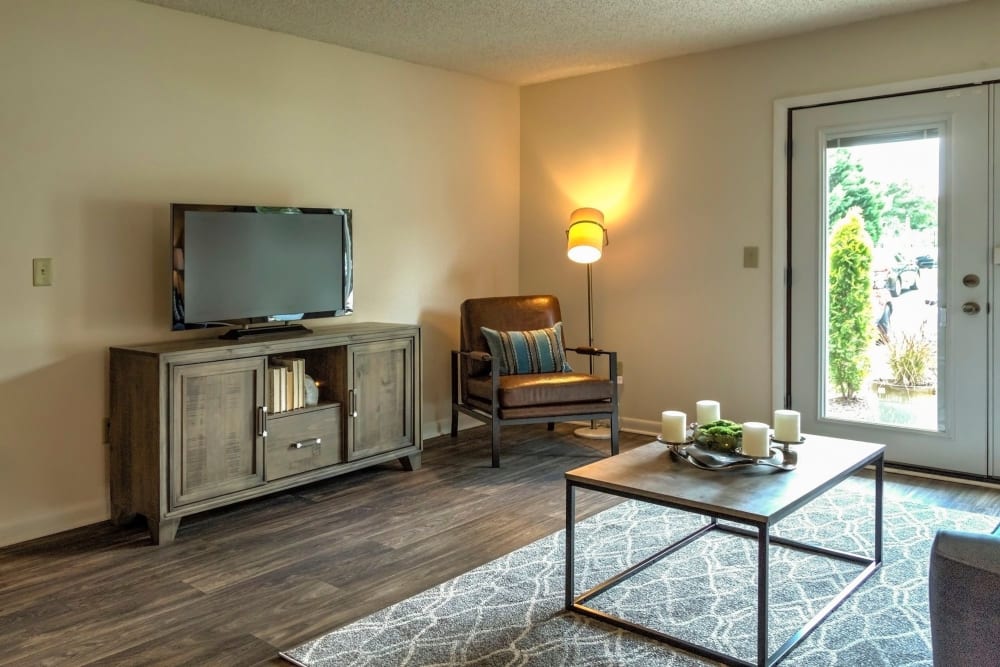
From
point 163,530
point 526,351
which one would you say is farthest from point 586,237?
point 163,530

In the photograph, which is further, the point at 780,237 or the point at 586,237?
the point at 586,237

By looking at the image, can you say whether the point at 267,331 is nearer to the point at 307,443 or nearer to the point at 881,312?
the point at 307,443

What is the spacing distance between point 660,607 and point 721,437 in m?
0.61

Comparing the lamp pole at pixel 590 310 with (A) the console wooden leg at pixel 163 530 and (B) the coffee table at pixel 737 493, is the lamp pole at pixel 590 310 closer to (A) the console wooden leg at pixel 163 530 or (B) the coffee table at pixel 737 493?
(B) the coffee table at pixel 737 493

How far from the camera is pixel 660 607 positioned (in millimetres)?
2639

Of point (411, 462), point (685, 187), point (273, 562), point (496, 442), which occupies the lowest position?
point (273, 562)

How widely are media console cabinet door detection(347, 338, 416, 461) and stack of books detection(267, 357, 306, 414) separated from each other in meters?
0.27

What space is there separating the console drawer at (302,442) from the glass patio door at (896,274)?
2579 millimetres

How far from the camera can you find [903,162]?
4188 mm

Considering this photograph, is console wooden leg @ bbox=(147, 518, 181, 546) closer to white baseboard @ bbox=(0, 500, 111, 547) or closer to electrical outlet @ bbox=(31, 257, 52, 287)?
white baseboard @ bbox=(0, 500, 111, 547)

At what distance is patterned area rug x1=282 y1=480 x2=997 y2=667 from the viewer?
2342 millimetres

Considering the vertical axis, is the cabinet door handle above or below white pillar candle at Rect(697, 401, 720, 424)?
below

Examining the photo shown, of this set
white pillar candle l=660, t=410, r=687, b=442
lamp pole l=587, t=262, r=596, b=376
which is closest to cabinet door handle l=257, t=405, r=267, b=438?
white pillar candle l=660, t=410, r=687, b=442

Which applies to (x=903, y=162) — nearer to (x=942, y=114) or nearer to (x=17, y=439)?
(x=942, y=114)
